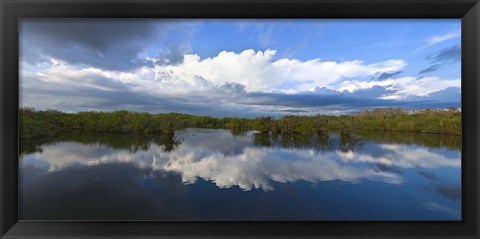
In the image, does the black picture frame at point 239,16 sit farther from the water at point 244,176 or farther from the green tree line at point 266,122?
the green tree line at point 266,122

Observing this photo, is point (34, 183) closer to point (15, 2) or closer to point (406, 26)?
point (15, 2)

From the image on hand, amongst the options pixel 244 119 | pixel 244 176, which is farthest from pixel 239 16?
pixel 244 176

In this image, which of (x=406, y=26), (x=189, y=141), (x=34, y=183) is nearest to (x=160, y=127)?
(x=189, y=141)

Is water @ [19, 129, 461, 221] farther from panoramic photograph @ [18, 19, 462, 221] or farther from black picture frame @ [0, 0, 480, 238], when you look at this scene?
black picture frame @ [0, 0, 480, 238]

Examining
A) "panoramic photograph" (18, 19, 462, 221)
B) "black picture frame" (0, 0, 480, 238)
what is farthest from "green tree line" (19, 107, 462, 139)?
"black picture frame" (0, 0, 480, 238)

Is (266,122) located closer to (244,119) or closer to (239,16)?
(244,119)

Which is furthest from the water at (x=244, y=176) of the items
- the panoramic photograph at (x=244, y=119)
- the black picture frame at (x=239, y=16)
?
the black picture frame at (x=239, y=16)
